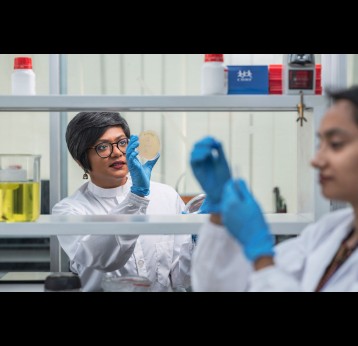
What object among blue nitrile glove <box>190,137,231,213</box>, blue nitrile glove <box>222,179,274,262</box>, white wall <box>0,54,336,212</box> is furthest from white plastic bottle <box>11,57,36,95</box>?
white wall <box>0,54,336,212</box>

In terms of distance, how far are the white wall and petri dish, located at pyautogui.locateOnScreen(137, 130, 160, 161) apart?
42.3 inches

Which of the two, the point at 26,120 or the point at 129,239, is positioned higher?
the point at 26,120

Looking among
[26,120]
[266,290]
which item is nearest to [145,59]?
[26,120]

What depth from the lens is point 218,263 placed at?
5.00ft

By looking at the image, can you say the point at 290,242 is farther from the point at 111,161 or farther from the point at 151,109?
the point at 111,161

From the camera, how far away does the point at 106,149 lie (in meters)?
2.60

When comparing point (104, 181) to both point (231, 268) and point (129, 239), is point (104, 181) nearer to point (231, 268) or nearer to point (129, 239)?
point (129, 239)

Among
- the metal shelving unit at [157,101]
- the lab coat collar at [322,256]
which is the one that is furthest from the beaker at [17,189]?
the lab coat collar at [322,256]

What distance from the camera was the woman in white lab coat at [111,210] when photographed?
2.40 meters

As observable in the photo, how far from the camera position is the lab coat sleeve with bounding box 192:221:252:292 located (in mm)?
1505

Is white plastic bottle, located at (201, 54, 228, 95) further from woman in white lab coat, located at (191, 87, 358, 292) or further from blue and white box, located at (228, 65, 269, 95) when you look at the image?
woman in white lab coat, located at (191, 87, 358, 292)
